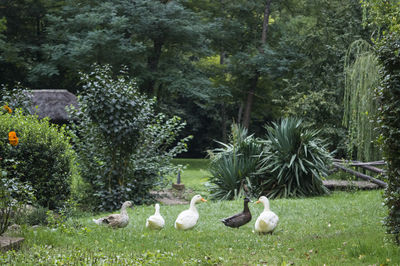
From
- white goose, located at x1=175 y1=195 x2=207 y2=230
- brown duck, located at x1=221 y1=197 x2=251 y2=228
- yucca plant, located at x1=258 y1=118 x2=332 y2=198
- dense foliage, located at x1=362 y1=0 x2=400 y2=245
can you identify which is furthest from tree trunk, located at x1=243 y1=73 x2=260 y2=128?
dense foliage, located at x1=362 y1=0 x2=400 y2=245

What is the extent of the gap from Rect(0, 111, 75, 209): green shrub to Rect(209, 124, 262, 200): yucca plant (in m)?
4.97

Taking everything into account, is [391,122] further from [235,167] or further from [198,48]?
[198,48]

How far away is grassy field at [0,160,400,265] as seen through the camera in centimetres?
523

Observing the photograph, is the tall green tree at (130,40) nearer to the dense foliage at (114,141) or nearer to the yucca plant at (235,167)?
the yucca plant at (235,167)

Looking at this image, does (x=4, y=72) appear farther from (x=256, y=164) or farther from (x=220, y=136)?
(x=256, y=164)

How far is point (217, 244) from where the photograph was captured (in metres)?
6.48

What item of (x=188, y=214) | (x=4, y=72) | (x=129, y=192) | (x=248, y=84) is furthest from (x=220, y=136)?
(x=188, y=214)

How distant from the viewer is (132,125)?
36.9 feet

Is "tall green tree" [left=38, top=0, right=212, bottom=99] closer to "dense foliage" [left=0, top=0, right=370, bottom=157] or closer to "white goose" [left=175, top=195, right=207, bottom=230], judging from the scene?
"dense foliage" [left=0, top=0, right=370, bottom=157]

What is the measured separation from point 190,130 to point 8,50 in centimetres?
1461

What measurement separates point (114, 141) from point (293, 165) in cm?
515

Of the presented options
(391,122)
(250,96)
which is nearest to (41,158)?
(391,122)

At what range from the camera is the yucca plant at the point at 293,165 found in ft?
42.9

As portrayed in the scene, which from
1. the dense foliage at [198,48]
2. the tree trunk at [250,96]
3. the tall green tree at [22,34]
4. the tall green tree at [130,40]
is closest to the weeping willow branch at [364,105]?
the dense foliage at [198,48]
